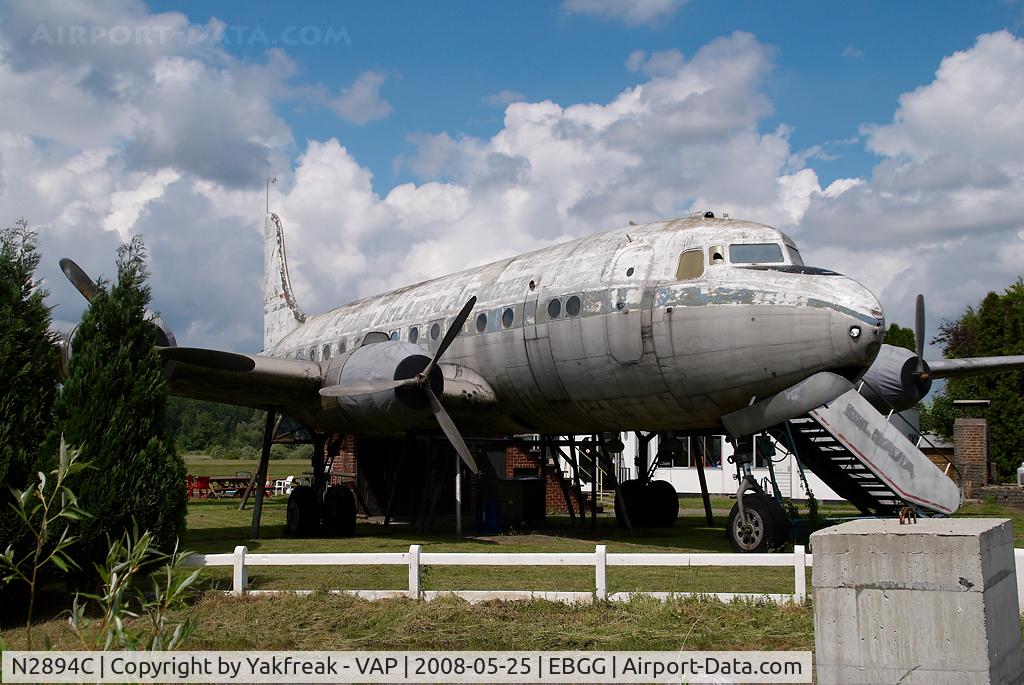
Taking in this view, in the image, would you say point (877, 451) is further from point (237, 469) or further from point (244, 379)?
point (237, 469)

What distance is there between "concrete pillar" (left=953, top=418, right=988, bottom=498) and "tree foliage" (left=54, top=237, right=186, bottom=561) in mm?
26988

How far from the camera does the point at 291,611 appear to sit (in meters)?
9.72

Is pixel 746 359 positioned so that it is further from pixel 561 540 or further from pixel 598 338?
pixel 561 540

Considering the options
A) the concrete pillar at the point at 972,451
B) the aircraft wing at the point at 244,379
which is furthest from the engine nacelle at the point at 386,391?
the concrete pillar at the point at 972,451

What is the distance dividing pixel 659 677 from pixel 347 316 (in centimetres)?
1692

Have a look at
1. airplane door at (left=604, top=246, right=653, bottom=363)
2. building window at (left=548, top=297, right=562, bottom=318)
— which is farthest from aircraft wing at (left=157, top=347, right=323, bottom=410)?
airplane door at (left=604, top=246, right=653, bottom=363)

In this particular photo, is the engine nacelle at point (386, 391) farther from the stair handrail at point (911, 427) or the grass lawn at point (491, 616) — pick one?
the stair handrail at point (911, 427)

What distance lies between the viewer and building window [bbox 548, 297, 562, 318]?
15619mm

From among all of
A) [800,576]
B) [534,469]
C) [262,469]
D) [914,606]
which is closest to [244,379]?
[262,469]

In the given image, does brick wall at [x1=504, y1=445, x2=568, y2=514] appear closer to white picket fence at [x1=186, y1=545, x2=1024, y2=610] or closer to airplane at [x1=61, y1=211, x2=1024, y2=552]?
airplane at [x1=61, y1=211, x2=1024, y2=552]

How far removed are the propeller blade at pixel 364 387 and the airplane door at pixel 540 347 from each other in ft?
6.96

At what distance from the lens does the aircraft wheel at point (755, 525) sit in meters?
13.4
